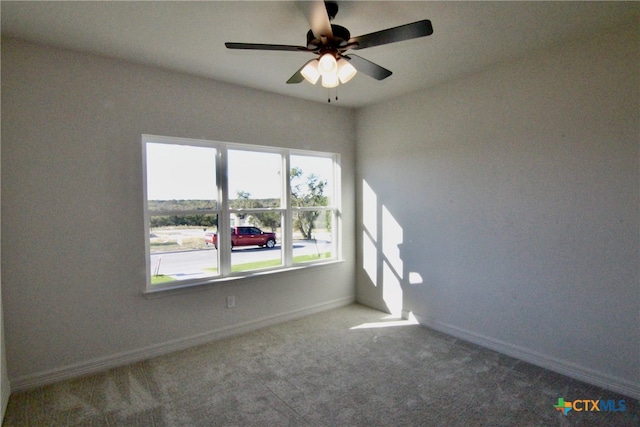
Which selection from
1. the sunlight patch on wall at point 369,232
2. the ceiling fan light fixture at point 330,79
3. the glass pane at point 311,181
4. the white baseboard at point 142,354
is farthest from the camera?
the sunlight patch on wall at point 369,232

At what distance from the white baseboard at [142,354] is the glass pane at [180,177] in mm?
1285

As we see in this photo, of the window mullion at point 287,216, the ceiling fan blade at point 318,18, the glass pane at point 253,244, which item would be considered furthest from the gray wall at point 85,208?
the ceiling fan blade at point 318,18

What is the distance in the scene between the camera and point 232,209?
357 cm

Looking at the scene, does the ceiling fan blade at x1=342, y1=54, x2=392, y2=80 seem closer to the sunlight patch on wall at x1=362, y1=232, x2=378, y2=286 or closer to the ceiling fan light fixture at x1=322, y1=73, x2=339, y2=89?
the ceiling fan light fixture at x1=322, y1=73, x2=339, y2=89

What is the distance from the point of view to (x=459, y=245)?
3.39 m

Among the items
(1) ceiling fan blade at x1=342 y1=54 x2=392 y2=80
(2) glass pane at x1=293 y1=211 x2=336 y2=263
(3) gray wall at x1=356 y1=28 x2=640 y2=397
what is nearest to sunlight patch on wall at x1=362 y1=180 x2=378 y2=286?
Answer: (3) gray wall at x1=356 y1=28 x2=640 y2=397

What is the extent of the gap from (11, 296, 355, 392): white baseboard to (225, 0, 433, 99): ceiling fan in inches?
104

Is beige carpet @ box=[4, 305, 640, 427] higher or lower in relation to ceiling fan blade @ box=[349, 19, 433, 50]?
lower

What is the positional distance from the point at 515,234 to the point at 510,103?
117 cm

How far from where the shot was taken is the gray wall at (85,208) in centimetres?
247

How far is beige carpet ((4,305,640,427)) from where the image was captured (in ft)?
7.11

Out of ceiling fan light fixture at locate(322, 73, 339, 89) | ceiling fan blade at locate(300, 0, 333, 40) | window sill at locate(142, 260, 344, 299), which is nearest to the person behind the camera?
ceiling fan blade at locate(300, 0, 333, 40)

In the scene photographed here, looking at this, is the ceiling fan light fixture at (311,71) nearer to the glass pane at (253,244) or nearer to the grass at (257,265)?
the glass pane at (253,244)

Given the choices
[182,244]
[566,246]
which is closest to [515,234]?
[566,246]
